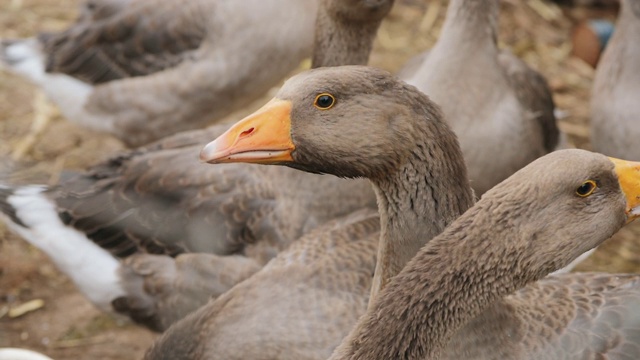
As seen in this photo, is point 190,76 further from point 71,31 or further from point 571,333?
point 571,333

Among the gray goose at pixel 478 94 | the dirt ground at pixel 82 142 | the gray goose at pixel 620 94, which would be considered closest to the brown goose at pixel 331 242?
the gray goose at pixel 478 94

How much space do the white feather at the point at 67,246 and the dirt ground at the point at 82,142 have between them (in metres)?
0.38

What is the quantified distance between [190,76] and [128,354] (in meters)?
1.76

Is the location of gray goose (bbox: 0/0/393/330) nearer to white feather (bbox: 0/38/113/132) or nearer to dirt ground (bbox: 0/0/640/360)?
dirt ground (bbox: 0/0/640/360)

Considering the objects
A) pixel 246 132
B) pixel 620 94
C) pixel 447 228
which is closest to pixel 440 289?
pixel 447 228

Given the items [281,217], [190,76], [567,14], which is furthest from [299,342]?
[567,14]

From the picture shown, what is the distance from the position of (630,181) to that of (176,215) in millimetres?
2386

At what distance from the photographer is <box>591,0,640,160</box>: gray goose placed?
17.0ft

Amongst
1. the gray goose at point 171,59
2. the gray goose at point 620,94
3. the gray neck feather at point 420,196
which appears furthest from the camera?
the gray goose at point 171,59

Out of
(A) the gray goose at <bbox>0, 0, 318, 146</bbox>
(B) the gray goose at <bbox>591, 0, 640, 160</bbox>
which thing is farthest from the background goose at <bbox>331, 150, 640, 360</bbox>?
(A) the gray goose at <bbox>0, 0, 318, 146</bbox>

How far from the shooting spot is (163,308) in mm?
4613

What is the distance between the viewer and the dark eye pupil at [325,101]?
320 centimetres

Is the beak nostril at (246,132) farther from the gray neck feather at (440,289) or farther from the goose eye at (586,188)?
the goose eye at (586,188)

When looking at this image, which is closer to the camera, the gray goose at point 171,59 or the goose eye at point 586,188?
the goose eye at point 586,188
